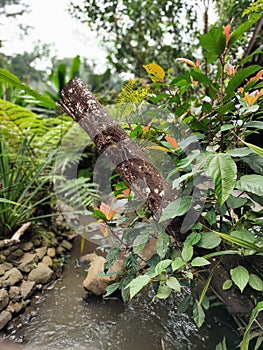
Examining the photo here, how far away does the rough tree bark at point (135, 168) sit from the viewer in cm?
72

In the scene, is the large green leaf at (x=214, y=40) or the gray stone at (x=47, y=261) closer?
the large green leaf at (x=214, y=40)

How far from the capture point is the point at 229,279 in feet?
2.32

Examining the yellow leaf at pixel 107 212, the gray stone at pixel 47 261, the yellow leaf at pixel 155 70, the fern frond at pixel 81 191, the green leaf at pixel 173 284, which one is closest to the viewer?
the green leaf at pixel 173 284

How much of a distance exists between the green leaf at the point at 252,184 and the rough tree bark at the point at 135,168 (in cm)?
20

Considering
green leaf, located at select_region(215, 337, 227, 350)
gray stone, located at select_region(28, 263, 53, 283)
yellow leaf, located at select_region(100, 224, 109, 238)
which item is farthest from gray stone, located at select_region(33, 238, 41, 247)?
green leaf, located at select_region(215, 337, 227, 350)

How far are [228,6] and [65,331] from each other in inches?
83.0

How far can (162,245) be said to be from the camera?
682 millimetres

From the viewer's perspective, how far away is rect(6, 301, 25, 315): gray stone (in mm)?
1101

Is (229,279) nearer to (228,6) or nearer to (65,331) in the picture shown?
(65,331)

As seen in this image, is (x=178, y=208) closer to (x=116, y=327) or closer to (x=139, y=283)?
(x=139, y=283)

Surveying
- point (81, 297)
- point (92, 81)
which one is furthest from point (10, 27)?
point (81, 297)

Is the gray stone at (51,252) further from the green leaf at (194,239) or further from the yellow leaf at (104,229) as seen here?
the green leaf at (194,239)

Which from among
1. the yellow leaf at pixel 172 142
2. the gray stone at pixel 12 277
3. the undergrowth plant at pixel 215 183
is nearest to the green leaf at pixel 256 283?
the undergrowth plant at pixel 215 183

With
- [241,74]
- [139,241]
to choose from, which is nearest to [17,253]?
[139,241]
